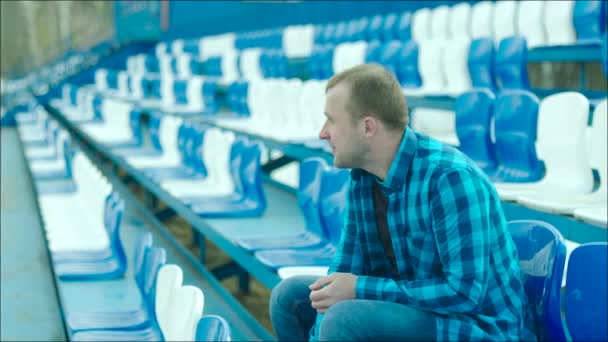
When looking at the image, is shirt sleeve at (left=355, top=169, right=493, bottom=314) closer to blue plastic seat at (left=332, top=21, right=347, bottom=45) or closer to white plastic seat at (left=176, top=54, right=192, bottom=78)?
blue plastic seat at (left=332, top=21, right=347, bottom=45)

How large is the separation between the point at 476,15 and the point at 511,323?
4.55m

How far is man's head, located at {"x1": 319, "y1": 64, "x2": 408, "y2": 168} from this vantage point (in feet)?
5.24

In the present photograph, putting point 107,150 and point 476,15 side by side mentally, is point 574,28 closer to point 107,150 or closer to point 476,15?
point 476,15

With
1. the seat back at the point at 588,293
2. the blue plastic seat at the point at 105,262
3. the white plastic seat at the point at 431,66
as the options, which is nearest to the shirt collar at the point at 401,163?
the seat back at the point at 588,293

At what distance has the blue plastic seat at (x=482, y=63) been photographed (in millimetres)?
4398

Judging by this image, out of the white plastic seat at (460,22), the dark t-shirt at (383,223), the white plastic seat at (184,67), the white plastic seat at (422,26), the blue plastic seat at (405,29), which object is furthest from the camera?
the white plastic seat at (184,67)

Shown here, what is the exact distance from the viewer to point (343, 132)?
5.41ft

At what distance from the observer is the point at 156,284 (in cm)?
253

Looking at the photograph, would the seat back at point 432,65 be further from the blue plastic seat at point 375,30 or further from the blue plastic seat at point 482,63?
the blue plastic seat at point 375,30

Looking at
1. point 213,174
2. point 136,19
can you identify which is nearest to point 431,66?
point 213,174

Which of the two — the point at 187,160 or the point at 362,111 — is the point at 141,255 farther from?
the point at 187,160

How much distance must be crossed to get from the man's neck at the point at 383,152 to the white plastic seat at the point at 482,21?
4.19 m

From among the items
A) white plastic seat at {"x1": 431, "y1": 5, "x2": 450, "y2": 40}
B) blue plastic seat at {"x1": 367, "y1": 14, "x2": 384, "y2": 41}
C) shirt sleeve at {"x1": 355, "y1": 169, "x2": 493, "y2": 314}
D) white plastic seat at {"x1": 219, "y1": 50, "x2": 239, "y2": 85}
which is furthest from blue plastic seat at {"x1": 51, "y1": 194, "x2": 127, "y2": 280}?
white plastic seat at {"x1": 219, "y1": 50, "x2": 239, "y2": 85}

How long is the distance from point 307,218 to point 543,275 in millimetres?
1691
